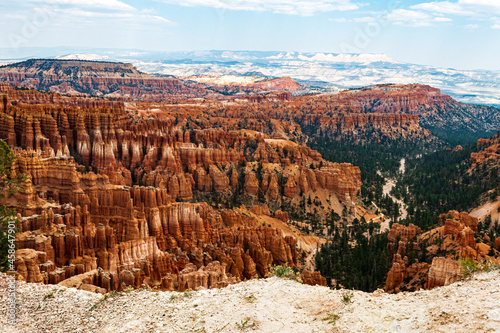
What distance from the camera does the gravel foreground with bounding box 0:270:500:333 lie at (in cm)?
1284

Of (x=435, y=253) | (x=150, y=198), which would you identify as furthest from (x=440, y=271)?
(x=150, y=198)

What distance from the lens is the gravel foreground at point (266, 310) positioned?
12844mm

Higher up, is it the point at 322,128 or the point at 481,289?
the point at 481,289

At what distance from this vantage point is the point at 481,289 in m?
14.2

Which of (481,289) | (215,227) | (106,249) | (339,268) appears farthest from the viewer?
(339,268)

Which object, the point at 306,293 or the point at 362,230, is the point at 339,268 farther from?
the point at 306,293

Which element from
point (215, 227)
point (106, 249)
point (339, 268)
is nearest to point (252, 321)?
point (106, 249)

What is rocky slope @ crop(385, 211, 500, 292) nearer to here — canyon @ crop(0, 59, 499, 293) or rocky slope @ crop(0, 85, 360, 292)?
canyon @ crop(0, 59, 499, 293)

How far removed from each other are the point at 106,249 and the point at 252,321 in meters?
17.4

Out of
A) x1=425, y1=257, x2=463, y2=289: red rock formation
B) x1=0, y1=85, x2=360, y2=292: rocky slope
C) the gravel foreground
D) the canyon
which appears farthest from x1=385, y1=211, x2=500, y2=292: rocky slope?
the gravel foreground

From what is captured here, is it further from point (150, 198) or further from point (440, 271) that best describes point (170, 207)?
point (440, 271)

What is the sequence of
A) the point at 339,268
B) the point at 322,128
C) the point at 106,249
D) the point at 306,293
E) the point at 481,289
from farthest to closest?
the point at 322,128
the point at 339,268
the point at 106,249
the point at 306,293
the point at 481,289

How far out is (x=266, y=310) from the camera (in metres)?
15.1

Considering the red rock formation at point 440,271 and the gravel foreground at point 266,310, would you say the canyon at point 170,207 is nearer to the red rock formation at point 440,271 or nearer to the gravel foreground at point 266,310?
A: the red rock formation at point 440,271
